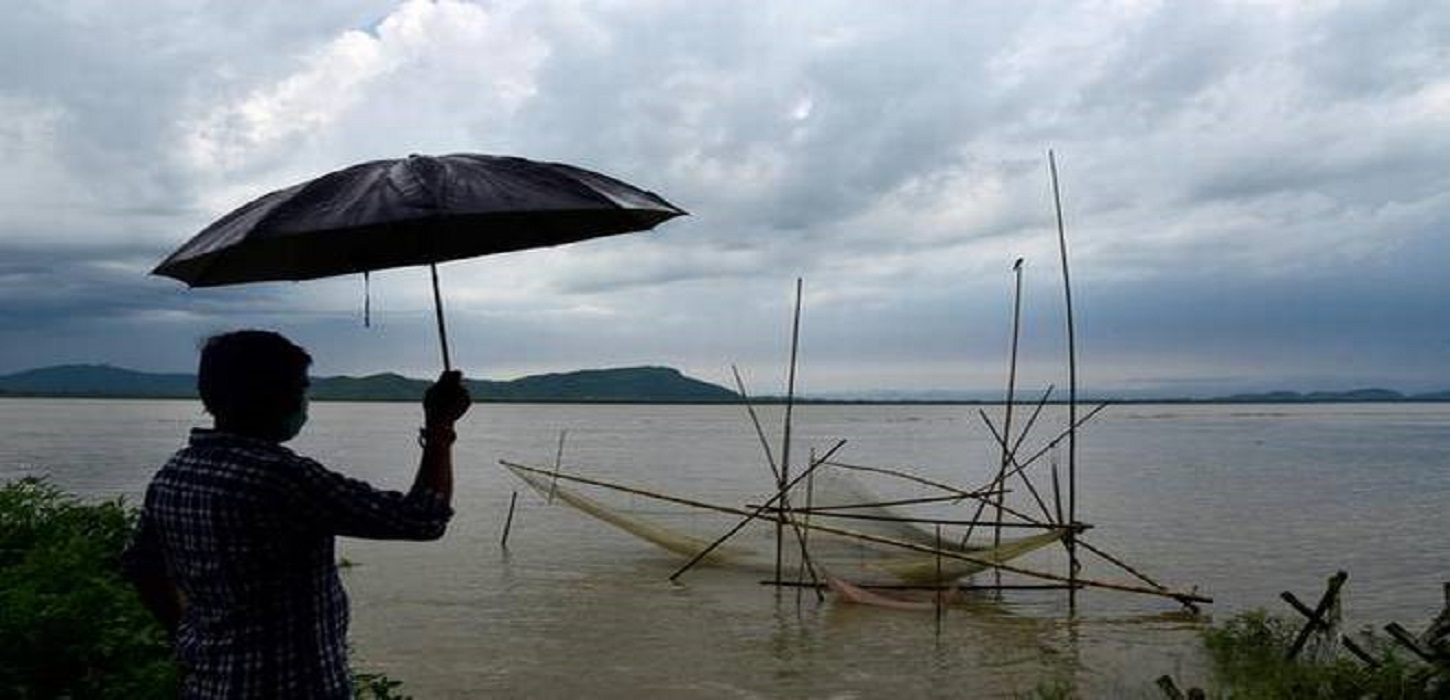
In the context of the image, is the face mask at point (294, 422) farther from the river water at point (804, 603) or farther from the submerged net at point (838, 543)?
the submerged net at point (838, 543)

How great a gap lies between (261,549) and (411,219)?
0.90 meters

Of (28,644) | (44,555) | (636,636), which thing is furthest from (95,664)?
(636,636)

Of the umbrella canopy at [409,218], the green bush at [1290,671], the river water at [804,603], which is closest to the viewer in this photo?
the umbrella canopy at [409,218]

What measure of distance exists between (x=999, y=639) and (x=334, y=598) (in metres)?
10.4

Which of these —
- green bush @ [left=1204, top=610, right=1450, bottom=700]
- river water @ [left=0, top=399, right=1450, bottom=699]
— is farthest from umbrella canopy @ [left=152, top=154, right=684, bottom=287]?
river water @ [left=0, top=399, right=1450, bottom=699]

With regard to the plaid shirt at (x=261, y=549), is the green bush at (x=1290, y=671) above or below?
below

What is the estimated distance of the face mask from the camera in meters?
2.38

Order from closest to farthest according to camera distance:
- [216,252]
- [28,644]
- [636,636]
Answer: [216,252] < [28,644] < [636,636]

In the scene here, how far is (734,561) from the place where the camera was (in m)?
15.6

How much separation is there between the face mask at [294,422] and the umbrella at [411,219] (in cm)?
53

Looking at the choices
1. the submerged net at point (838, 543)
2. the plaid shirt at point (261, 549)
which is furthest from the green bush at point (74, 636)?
the submerged net at point (838, 543)

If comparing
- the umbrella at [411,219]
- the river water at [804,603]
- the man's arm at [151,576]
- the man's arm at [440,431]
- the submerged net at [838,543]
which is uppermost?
the umbrella at [411,219]

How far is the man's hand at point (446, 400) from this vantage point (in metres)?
2.58

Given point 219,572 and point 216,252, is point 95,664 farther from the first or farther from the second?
point 219,572
